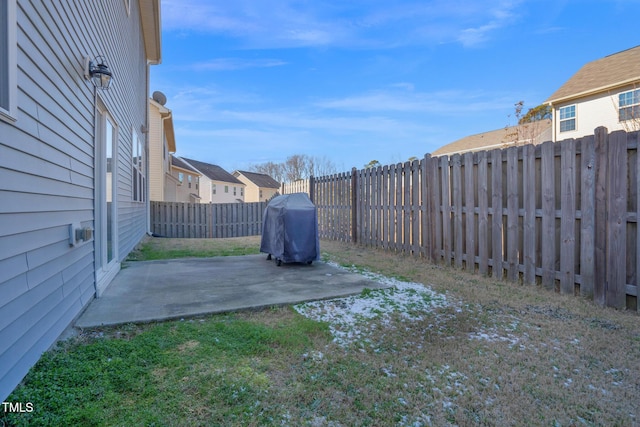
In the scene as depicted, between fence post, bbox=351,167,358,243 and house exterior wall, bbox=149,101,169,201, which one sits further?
house exterior wall, bbox=149,101,169,201

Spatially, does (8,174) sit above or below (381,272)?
above

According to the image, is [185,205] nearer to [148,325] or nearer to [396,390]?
[148,325]

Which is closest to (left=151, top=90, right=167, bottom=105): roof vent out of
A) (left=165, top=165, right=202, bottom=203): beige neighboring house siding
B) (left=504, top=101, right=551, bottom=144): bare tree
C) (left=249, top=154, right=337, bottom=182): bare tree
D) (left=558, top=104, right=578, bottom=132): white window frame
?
(left=165, top=165, right=202, bottom=203): beige neighboring house siding

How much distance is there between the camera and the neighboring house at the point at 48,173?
184 cm

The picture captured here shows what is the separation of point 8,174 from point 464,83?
1743 centimetres

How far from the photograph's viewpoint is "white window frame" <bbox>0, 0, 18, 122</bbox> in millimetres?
1786

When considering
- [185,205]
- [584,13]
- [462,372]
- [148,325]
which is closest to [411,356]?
[462,372]

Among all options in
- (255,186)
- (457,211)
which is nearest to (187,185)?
(255,186)

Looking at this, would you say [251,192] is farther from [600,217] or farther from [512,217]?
[600,217]

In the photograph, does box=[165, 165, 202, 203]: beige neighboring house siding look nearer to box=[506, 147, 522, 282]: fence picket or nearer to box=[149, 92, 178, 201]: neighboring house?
box=[149, 92, 178, 201]: neighboring house

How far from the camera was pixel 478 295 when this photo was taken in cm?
394

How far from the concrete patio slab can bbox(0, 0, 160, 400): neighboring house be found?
0.30m

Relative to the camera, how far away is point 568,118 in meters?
15.5

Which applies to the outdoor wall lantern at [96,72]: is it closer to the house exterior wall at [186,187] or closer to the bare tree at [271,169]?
the house exterior wall at [186,187]
